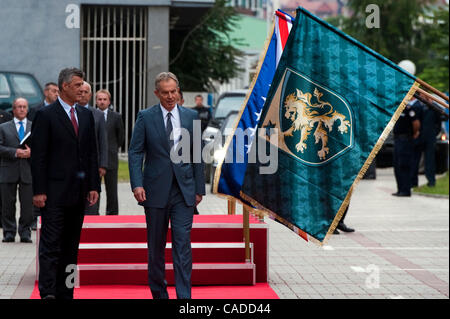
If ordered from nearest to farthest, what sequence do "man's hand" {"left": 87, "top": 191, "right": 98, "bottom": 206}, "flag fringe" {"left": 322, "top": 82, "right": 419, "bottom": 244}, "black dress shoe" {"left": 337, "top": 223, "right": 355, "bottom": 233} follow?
1. "flag fringe" {"left": 322, "top": 82, "right": 419, "bottom": 244}
2. "man's hand" {"left": 87, "top": 191, "right": 98, "bottom": 206}
3. "black dress shoe" {"left": 337, "top": 223, "right": 355, "bottom": 233}

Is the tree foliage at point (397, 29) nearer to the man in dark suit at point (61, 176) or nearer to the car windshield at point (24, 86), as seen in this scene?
the car windshield at point (24, 86)

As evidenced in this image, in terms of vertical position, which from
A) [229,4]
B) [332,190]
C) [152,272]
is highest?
[229,4]

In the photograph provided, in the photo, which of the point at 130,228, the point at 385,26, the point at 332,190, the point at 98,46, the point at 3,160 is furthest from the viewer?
the point at 385,26

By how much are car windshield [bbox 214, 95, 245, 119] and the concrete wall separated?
5.50m

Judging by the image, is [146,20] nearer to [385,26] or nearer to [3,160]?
[3,160]

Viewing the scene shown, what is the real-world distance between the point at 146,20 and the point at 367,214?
7.92 m

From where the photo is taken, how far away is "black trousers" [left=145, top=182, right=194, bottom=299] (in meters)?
7.16

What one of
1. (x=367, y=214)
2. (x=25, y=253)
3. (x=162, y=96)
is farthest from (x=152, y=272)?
(x=367, y=214)

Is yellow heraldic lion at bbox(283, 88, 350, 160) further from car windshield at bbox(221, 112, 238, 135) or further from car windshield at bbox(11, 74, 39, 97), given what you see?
car windshield at bbox(221, 112, 238, 135)

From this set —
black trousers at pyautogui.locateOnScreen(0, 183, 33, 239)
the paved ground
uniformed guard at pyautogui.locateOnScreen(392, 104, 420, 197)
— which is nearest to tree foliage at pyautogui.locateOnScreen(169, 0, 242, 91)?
uniformed guard at pyautogui.locateOnScreen(392, 104, 420, 197)

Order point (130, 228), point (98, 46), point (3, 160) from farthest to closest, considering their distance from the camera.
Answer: point (98, 46) < point (3, 160) < point (130, 228)

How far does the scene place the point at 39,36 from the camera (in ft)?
44.4

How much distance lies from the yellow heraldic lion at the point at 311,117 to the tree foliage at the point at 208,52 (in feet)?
71.7
